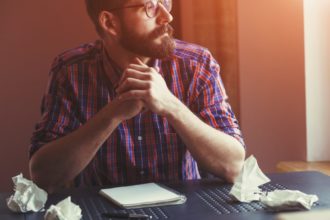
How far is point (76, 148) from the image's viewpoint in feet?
4.42

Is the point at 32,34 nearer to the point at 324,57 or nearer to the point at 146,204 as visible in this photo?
the point at 324,57

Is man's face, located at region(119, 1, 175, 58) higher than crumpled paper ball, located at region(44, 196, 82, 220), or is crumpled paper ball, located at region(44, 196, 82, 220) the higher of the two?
man's face, located at region(119, 1, 175, 58)

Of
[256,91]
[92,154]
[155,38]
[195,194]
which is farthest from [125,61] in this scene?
[256,91]

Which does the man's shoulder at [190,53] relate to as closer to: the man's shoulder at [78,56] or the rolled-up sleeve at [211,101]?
the rolled-up sleeve at [211,101]

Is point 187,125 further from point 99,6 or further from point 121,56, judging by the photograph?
point 99,6

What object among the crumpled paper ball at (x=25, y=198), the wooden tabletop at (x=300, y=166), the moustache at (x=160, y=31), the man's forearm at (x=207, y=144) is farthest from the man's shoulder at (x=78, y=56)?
the wooden tabletop at (x=300, y=166)

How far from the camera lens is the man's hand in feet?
4.22

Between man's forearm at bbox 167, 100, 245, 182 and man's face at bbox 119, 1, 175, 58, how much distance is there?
0.20 m

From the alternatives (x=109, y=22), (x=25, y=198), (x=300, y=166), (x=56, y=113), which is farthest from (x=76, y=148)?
(x=300, y=166)

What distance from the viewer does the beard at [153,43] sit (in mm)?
1449


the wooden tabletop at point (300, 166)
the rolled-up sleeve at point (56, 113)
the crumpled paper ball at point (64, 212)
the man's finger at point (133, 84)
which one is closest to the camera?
the crumpled paper ball at point (64, 212)

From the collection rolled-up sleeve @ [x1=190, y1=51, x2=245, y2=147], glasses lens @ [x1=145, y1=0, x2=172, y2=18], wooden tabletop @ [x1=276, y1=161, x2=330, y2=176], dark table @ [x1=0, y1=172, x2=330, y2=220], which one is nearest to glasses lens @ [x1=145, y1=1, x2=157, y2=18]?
glasses lens @ [x1=145, y1=0, x2=172, y2=18]

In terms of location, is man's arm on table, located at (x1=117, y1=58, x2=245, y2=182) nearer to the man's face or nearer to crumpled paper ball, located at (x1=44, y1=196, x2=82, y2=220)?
the man's face

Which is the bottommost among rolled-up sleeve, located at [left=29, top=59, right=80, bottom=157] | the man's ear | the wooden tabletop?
the wooden tabletop
